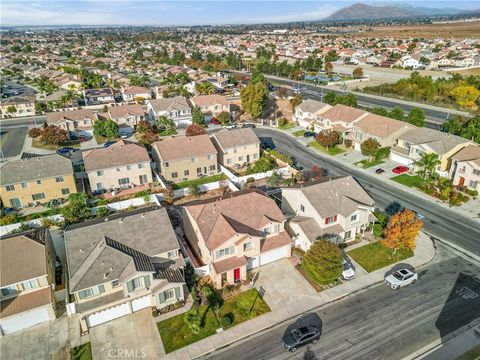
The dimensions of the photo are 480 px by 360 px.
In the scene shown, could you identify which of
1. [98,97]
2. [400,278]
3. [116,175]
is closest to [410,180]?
[400,278]

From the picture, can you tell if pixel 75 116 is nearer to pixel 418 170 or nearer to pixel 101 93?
pixel 101 93

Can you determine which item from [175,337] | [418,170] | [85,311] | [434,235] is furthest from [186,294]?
[418,170]

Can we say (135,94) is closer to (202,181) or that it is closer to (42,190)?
(202,181)

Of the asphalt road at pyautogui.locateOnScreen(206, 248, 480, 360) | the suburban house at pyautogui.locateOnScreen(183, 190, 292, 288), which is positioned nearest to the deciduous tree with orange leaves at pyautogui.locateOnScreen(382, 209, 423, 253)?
the asphalt road at pyautogui.locateOnScreen(206, 248, 480, 360)

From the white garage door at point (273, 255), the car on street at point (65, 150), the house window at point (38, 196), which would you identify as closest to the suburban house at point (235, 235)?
the white garage door at point (273, 255)

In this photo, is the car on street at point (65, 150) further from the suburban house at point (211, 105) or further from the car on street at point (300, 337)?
the car on street at point (300, 337)
